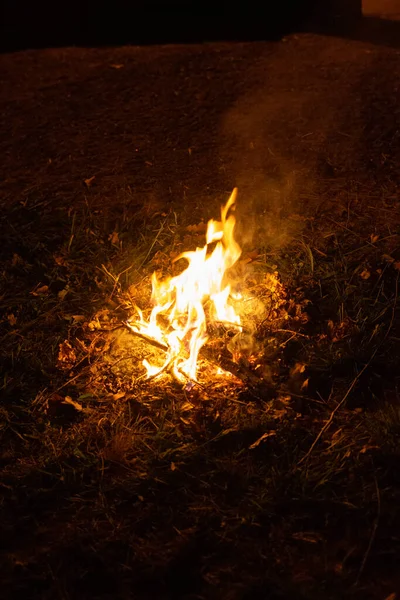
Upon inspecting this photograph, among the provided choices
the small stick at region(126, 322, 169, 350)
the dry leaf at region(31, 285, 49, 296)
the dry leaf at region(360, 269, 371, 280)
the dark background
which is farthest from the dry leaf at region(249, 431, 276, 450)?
the dark background

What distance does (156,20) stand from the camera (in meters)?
7.52

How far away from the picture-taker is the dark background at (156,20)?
7176 millimetres

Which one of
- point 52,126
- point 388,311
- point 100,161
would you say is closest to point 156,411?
point 388,311

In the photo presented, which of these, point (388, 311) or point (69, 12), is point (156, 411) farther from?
point (69, 12)

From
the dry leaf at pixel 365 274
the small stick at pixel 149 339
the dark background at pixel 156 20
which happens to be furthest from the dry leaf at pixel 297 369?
the dark background at pixel 156 20

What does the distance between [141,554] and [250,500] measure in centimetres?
48

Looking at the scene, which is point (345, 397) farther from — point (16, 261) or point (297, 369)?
point (16, 261)

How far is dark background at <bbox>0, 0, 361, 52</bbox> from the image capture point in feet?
23.5

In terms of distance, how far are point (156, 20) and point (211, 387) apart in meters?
5.69

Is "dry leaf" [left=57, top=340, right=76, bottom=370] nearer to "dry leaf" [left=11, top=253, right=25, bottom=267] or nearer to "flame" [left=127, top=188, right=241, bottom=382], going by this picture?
"flame" [left=127, top=188, right=241, bottom=382]

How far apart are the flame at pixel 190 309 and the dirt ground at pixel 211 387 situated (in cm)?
16

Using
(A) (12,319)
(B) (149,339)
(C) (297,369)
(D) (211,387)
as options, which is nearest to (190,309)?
(B) (149,339)

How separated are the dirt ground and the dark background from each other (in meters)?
1.32

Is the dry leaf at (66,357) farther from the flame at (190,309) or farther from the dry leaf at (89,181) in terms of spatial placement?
the dry leaf at (89,181)
